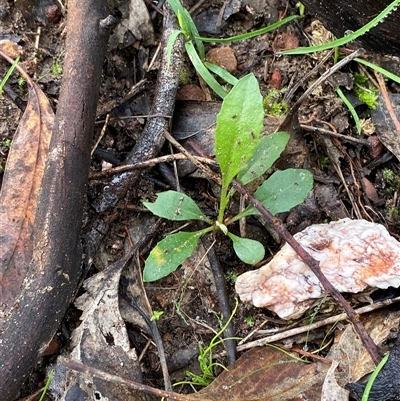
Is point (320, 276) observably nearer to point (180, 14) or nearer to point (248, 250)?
point (248, 250)

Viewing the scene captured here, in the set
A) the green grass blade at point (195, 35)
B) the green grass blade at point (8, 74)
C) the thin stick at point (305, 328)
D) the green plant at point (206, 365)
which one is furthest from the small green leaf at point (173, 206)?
the green grass blade at point (8, 74)

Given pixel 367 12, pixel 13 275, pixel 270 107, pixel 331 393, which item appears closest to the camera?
pixel 331 393

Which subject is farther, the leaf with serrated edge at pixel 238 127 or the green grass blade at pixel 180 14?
the green grass blade at pixel 180 14

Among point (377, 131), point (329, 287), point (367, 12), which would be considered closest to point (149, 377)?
point (329, 287)

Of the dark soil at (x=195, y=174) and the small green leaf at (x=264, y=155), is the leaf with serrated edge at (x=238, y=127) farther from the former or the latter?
the dark soil at (x=195, y=174)

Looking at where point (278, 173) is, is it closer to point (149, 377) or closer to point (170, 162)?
point (170, 162)

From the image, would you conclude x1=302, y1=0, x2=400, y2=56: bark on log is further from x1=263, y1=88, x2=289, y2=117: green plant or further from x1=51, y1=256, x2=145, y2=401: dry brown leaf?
x1=51, y1=256, x2=145, y2=401: dry brown leaf
